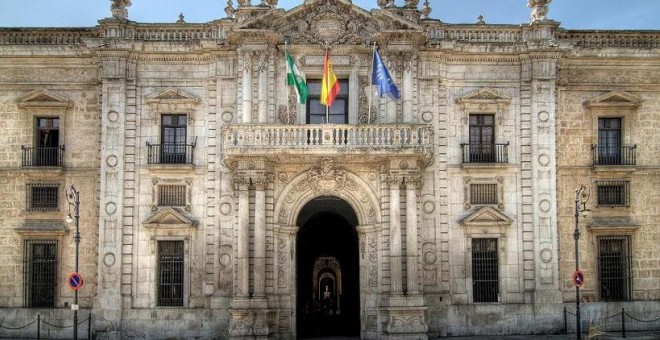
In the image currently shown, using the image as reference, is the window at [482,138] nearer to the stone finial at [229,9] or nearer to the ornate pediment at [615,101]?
the ornate pediment at [615,101]

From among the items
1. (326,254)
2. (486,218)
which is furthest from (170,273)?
(326,254)

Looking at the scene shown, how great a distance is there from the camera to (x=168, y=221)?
1101 inches

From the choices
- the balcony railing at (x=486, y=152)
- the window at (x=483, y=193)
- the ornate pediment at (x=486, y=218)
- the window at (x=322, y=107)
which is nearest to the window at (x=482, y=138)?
the balcony railing at (x=486, y=152)

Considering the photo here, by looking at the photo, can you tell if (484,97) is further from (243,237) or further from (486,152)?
(243,237)

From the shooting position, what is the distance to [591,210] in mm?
29172

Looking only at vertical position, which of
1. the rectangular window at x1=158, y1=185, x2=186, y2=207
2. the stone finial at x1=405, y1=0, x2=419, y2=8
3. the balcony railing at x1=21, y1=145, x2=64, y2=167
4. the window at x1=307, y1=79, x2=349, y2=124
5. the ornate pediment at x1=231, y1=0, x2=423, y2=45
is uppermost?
the stone finial at x1=405, y1=0, x2=419, y2=8

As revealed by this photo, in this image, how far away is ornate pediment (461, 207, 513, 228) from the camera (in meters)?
28.2

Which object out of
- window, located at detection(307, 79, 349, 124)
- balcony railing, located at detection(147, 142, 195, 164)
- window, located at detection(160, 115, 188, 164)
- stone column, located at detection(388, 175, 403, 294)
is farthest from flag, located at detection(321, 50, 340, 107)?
window, located at detection(160, 115, 188, 164)

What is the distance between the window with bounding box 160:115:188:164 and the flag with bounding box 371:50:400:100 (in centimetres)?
749

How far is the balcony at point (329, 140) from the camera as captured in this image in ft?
86.4

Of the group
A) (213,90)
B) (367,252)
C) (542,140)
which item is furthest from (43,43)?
(542,140)

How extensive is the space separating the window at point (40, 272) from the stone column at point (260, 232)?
25.8 feet

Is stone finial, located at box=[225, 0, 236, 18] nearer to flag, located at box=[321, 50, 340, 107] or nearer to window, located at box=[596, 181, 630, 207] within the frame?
flag, located at box=[321, 50, 340, 107]

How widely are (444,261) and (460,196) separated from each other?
2.53 meters
